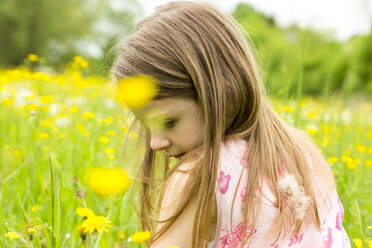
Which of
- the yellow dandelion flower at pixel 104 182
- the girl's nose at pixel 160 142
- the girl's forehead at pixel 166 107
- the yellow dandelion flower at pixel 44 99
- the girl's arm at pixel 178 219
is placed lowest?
the girl's arm at pixel 178 219

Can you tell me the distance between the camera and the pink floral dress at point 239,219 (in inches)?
34.0

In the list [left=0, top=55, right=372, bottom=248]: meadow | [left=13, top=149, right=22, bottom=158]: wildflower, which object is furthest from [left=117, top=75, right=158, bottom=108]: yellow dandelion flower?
[left=13, top=149, right=22, bottom=158]: wildflower

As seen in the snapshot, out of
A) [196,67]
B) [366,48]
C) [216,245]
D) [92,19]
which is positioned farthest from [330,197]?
[92,19]

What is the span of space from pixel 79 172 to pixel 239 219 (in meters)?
0.77

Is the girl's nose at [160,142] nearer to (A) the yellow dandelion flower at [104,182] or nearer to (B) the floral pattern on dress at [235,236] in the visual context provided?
(B) the floral pattern on dress at [235,236]

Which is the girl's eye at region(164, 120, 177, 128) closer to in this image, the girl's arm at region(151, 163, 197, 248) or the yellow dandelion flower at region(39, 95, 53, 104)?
the girl's arm at region(151, 163, 197, 248)

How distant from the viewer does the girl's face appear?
0.88 m

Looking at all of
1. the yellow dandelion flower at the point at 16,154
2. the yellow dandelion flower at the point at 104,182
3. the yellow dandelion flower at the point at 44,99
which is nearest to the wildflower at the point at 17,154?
the yellow dandelion flower at the point at 16,154

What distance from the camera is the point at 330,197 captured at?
986mm

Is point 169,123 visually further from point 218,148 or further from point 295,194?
point 295,194

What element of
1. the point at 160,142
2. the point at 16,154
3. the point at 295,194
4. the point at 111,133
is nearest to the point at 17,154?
the point at 16,154

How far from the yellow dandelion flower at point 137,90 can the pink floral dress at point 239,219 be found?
207 millimetres

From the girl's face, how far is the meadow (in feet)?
0.41

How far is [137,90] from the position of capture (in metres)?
0.67
